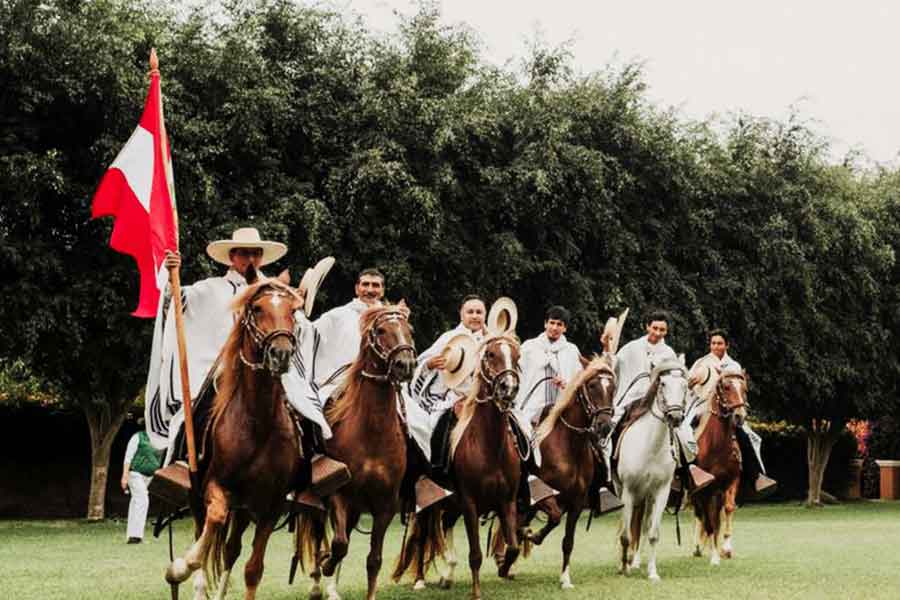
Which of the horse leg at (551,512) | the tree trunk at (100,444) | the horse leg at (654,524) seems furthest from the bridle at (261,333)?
the tree trunk at (100,444)

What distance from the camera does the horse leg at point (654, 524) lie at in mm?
15125

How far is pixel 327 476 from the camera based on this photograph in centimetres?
1073

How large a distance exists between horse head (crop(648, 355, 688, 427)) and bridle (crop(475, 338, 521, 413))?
124 inches

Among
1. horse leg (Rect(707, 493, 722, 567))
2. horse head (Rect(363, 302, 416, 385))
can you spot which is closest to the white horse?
horse leg (Rect(707, 493, 722, 567))

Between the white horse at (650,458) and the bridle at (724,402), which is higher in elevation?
the bridle at (724,402)

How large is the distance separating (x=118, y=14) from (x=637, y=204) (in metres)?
13.4

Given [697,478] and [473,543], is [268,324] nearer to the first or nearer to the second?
[473,543]

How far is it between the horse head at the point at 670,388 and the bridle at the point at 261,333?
6.76 meters

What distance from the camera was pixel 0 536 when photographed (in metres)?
23.3

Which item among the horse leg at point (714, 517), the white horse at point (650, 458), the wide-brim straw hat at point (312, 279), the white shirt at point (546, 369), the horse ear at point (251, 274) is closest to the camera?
the horse ear at point (251, 274)

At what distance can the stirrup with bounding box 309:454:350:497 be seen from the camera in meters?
10.8

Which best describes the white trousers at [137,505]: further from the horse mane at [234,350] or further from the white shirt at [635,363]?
the horse mane at [234,350]

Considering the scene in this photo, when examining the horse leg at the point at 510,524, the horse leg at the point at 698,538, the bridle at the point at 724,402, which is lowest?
the horse leg at the point at 698,538

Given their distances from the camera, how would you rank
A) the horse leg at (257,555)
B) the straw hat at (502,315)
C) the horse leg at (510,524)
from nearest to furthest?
the horse leg at (257,555)
the horse leg at (510,524)
the straw hat at (502,315)
